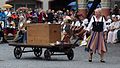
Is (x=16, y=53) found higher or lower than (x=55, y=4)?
higher

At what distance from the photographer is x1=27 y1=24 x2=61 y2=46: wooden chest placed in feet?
68.8

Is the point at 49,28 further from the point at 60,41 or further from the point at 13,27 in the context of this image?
the point at 13,27

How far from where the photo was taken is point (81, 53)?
2478 cm

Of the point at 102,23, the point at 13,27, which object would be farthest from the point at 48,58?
the point at 13,27

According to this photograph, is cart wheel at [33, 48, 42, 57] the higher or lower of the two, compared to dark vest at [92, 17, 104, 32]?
lower

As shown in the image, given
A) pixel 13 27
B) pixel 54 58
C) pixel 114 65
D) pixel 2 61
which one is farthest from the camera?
pixel 13 27

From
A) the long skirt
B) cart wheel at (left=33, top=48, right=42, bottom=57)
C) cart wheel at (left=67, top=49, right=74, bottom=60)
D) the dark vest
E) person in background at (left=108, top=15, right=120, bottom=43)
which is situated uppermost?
the dark vest

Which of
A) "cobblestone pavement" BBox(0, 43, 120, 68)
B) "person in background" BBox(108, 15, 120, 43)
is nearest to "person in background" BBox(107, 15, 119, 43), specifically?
"person in background" BBox(108, 15, 120, 43)

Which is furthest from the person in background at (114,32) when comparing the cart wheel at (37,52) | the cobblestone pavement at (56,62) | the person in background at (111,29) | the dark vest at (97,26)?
the dark vest at (97,26)

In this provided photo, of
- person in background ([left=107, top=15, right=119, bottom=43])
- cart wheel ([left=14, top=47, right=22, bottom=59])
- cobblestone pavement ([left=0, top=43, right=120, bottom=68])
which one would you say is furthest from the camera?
person in background ([left=107, top=15, right=119, bottom=43])

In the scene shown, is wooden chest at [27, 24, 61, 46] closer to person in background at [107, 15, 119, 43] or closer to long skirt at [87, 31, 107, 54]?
long skirt at [87, 31, 107, 54]

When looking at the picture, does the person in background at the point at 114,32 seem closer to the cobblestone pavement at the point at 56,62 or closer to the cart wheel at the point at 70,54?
the cobblestone pavement at the point at 56,62

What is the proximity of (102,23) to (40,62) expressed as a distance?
2.57m

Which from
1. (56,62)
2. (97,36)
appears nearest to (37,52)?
(56,62)
